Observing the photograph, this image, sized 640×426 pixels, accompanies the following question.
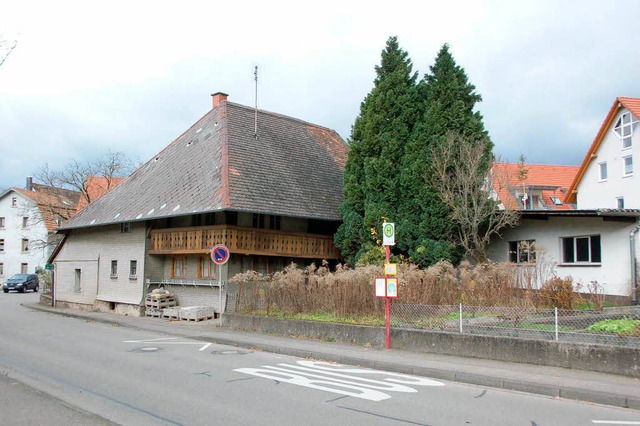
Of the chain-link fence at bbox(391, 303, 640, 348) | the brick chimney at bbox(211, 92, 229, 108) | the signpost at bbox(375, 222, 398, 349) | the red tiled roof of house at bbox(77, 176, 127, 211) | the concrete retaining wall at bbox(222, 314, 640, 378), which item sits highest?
the brick chimney at bbox(211, 92, 229, 108)

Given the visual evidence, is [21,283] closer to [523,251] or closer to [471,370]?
[523,251]

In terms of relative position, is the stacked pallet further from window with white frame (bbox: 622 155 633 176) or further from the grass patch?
window with white frame (bbox: 622 155 633 176)

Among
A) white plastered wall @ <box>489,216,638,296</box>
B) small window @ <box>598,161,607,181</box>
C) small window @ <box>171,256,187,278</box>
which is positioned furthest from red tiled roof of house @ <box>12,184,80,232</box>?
small window @ <box>598,161,607,181</box>

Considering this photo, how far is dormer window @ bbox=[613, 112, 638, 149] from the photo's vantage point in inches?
1250

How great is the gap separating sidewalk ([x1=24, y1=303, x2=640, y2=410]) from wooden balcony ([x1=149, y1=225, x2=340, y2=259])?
4.97 m

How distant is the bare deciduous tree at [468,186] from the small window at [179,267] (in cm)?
1121

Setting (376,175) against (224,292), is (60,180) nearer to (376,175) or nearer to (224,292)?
(224,292)

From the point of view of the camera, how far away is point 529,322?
11.9 metres

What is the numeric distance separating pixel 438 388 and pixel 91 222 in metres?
23.0

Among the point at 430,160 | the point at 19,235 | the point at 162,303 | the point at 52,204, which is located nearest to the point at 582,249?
the point at 430,160

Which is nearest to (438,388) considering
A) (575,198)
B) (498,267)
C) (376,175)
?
(498,267)

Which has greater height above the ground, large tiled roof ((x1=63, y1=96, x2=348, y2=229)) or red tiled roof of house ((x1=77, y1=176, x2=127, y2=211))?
red tiled roof of house ((x1=77, y1=176, x2=127, y2=211))

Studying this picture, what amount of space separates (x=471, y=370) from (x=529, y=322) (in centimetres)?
244

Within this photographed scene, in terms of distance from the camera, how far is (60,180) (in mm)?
47406
